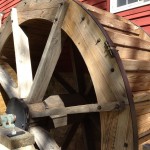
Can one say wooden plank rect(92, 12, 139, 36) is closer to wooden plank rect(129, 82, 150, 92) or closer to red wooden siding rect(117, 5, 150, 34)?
red wooden siding rect(117, 5, 150, 34)

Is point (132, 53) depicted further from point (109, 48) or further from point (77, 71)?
point (77, 71)

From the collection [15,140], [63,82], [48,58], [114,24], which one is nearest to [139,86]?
[114,24]

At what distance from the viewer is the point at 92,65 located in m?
2.19

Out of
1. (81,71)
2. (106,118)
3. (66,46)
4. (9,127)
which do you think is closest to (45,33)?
(66,46)

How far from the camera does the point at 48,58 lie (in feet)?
8.63

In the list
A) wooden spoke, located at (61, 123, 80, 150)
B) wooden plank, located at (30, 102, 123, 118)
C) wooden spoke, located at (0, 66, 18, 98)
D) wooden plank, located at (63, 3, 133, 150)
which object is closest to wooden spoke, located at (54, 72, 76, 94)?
wooden spoke, located at (61, 123, 80, 150)

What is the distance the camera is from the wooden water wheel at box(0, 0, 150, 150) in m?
1.96

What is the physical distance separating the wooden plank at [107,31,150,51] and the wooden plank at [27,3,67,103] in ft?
1.94

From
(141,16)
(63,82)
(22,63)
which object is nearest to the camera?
(22,63)

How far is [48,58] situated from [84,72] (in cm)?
140

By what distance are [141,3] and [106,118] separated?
6.90 ft

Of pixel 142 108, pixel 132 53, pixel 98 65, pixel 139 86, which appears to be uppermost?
pixel 132 53

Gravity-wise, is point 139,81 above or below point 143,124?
above

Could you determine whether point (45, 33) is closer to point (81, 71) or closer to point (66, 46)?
point (66, 46)
